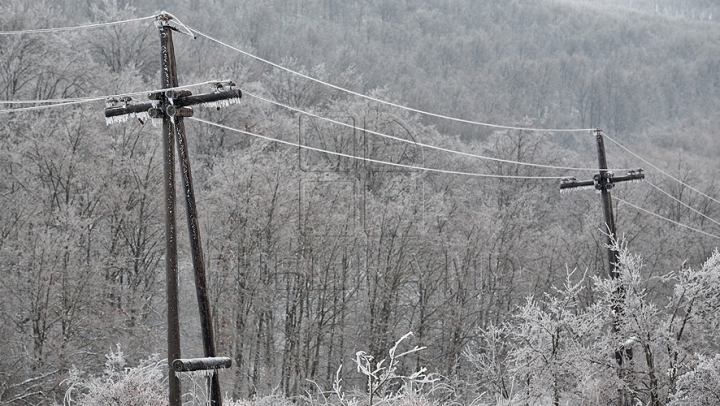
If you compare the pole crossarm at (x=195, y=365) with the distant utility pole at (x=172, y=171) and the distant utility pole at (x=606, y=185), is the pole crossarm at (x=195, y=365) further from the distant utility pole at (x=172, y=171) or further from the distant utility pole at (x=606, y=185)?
the distant utility pole at (x=606, y=185)

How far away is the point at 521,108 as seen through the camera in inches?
3696

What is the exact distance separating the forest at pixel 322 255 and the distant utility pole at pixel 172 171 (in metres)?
0.52

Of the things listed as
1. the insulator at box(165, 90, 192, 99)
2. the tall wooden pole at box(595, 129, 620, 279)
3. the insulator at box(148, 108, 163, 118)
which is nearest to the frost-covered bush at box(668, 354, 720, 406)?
the tall wooden pole at box(595, 129, 620, 279)

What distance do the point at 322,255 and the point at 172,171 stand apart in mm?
18408

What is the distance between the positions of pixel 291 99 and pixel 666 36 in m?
108

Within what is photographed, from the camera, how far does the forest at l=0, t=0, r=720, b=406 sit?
14.3 metres

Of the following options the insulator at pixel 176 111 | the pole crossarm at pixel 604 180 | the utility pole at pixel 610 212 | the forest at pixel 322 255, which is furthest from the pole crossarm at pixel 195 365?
the pole crossarm at pixel 604 180

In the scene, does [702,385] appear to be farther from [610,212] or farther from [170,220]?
[170,220]

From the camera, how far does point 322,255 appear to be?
2783 cm

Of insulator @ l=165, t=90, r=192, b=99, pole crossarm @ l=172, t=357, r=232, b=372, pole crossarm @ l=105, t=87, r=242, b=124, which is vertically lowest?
pole crossarm @ l=172, t=357, r=232, b=372

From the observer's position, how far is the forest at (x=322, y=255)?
47.0ft

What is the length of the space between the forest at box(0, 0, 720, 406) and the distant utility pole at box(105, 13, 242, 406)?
20.6 inches

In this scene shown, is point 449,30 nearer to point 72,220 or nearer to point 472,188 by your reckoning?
point 472,188

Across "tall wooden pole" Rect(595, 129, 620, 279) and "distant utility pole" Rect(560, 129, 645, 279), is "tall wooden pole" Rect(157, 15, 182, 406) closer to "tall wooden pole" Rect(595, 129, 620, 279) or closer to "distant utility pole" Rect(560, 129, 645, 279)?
"distant utility pole" Rect(560, 129, 645, 279)
